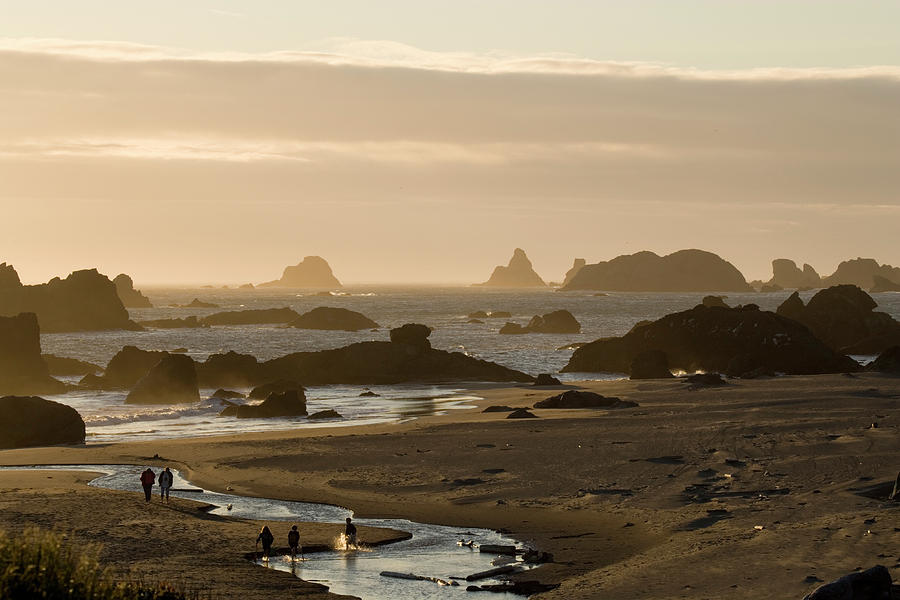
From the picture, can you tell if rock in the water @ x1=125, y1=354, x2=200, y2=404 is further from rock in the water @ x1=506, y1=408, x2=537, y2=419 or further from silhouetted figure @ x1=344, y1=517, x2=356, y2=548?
silhouetted figure @ x1=344, y1=517, x2=356, y2=548

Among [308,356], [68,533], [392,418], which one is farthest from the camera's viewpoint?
[308,356]

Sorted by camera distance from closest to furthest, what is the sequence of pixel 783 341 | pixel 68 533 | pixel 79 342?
pixel 68 533 → pixel 783 341 → pixel 79 342

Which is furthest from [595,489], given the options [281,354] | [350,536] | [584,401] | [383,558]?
[281,354]

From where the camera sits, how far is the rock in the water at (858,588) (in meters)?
17.8

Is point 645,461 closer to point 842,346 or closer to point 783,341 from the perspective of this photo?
point 783,341

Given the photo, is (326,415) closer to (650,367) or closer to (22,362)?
(650,367)

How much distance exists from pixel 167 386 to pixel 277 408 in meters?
12.8

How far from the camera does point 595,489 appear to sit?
107 feet

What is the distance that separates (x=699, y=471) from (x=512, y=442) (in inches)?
394

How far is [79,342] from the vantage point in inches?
6019

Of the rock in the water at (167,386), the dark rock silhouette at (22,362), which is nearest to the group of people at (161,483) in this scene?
the rock in the water at (167,386)

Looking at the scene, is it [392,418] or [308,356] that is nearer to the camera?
[392,418]

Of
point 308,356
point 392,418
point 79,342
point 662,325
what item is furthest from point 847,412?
point 79,342

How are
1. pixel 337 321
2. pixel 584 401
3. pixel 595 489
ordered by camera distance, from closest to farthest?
pixel 595 489 < pixel 584 401 < pixel 337 321
